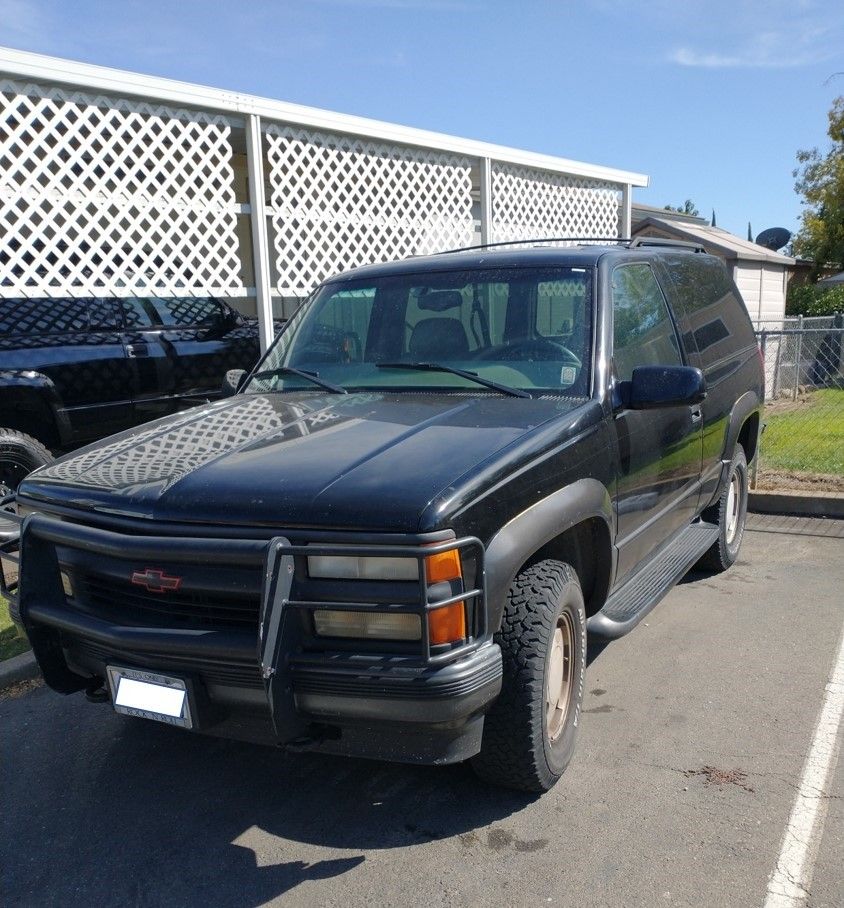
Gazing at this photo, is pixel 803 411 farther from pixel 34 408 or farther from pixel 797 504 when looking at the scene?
pixel 34 408

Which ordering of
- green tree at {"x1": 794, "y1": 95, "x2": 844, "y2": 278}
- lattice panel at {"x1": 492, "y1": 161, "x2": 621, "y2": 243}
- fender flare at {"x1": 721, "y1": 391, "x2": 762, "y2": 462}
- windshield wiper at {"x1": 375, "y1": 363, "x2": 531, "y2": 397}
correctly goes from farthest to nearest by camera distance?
green tree at {"x1": 794, "y1": 95, "x2": 844, "y2": 278}, lattice panel at {"x1": 492, "y1": 161, "x2": 621, "y2": 243}, fender flare at {"x1": 721, "y1": 391, "x2": 762, "y2": 462}, windshield wiper at {"x1": 375, "y1": 363, "x2": 531, "y2": 397}

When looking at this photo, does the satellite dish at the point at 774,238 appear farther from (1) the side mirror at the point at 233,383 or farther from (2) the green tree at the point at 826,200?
(1) the side mirror at the point at 233,383

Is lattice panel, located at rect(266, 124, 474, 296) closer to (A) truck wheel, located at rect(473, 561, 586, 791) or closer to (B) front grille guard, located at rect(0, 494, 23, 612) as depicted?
(B) front grille guard, located at rect(0, 494, 23, 612)

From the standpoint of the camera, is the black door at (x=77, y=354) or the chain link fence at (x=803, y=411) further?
the chain link fence at (x=803, y=411)

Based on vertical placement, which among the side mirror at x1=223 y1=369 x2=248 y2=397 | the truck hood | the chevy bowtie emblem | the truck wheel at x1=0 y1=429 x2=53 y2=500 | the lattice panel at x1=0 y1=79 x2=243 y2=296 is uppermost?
the lattice panel at x1=0 y1=79 x2=243 y2=296

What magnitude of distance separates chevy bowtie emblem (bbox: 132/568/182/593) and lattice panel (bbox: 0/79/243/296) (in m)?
4.91

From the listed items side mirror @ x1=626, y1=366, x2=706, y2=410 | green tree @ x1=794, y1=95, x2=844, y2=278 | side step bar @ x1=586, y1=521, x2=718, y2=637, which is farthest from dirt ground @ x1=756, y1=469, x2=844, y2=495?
green tree @ x1=794, y1=95, x2=844, y2=278

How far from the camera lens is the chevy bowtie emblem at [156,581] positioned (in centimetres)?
274

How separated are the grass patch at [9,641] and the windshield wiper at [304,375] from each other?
1852mm

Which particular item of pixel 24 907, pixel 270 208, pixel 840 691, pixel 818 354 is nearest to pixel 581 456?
pixel 840 691

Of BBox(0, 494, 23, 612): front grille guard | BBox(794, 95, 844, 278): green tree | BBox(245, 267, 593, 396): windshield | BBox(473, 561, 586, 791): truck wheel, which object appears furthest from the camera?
BBox(794, 95, 844, 278): green tree

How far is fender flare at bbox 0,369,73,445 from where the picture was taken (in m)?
6.14

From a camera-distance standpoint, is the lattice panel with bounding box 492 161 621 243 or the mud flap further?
the lattice panel with bounding box 492 161 621 243

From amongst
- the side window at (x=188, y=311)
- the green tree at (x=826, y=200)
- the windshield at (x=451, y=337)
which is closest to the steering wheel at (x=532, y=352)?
the windshield at (x=451, y=337)
